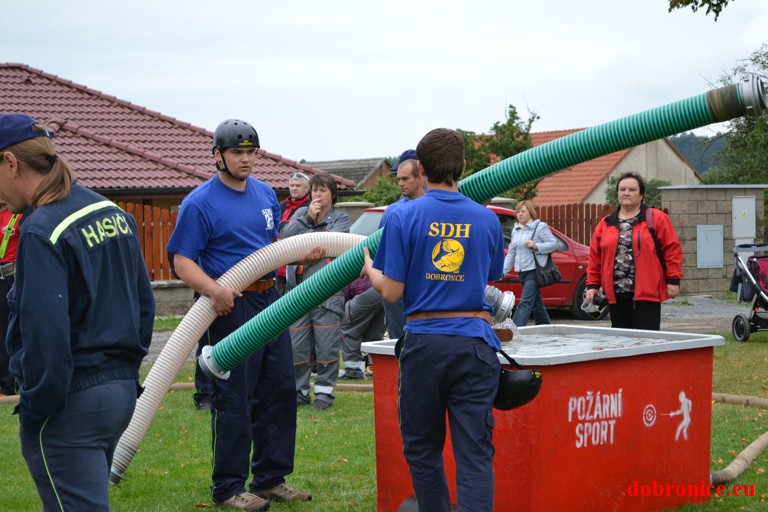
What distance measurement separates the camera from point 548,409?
5121 mm

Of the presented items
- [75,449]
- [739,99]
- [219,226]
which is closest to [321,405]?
[219,226]

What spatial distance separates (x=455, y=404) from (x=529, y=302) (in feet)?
33.0

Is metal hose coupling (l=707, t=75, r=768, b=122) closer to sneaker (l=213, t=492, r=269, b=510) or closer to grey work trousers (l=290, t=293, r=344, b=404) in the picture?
sneaker (l=213, t=492, r=269, b=510)

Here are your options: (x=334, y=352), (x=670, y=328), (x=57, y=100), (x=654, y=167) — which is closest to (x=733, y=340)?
(x=670, y=328)

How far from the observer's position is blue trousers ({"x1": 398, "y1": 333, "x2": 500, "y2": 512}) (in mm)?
4535

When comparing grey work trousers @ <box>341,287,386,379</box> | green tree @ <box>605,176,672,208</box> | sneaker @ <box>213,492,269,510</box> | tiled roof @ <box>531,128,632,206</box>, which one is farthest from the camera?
tiled roof @ <box>531,128,632,206</box>

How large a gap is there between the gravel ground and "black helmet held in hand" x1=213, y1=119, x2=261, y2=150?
24.2ft

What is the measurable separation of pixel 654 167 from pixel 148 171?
41838mm

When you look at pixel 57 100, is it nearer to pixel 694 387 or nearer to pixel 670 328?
pixel 670 328

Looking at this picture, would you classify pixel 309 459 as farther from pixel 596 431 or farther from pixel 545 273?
pixel 545 273

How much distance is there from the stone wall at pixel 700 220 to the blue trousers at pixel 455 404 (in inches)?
772

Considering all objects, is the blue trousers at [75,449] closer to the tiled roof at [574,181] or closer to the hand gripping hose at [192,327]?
the hand gripping hose at [192,327]

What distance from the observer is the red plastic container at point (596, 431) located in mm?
5145

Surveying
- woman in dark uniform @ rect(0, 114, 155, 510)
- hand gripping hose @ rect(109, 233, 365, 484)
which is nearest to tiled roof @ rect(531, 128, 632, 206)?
hand gripping hose @ rect(109, 233, 365, 484)
